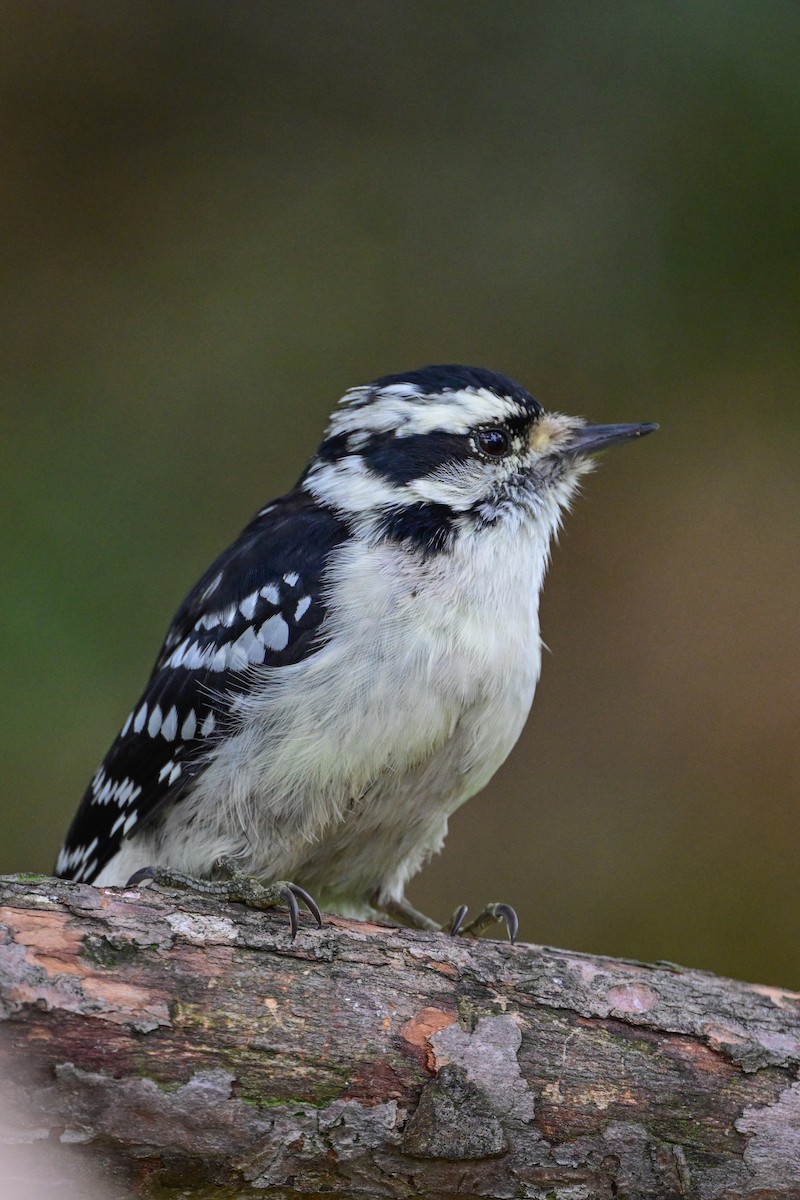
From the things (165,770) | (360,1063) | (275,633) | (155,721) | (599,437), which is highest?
(599,437)

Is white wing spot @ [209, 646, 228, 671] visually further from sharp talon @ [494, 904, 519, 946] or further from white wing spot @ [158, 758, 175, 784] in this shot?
sharp talon @ [494, 904, 519, 946]

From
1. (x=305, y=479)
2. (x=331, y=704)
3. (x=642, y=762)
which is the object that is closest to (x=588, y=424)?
(x=305, y=479)

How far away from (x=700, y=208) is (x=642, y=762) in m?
2.54

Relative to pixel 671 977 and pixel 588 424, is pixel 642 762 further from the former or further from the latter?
pixel 671 977

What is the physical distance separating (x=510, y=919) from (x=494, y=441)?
1226 mm

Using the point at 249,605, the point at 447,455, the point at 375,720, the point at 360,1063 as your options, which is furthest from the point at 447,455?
the point at 360,1063

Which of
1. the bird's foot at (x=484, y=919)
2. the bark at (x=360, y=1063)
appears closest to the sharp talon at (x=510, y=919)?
the bird's foot at (x=484, y=919)

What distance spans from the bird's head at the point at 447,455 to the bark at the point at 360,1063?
1036mm

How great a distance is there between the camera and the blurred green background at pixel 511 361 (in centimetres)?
527

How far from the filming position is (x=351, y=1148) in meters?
2.21

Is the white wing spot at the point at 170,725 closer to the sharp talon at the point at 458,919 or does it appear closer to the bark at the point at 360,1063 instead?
the bark at the point at 360,1063

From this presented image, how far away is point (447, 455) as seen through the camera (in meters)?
3.13

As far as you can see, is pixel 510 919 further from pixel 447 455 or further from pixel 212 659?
pixel 447 455

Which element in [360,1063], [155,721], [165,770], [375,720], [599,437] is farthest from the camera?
[599,437]
